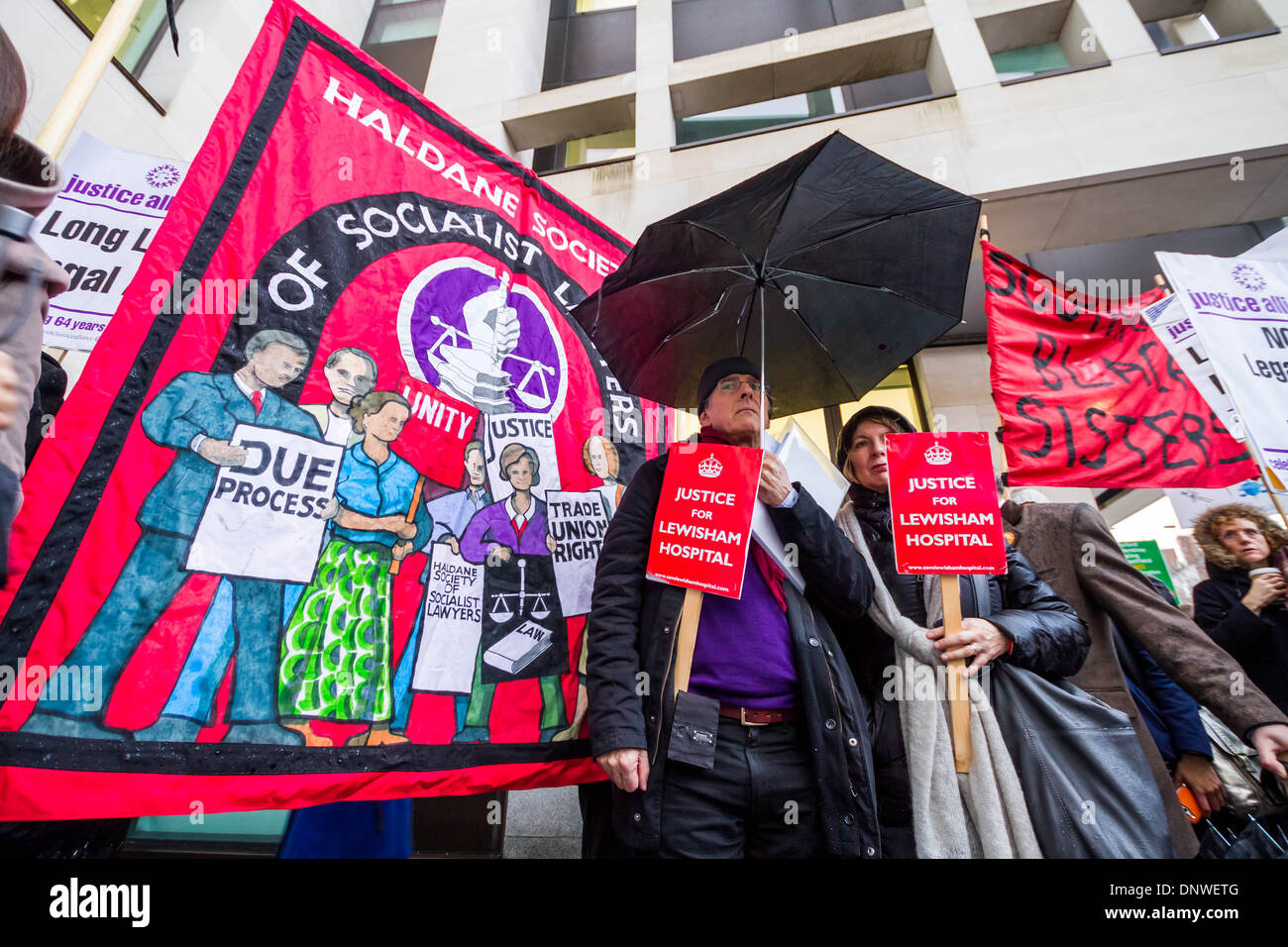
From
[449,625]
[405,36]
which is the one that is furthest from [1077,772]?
[405,36]

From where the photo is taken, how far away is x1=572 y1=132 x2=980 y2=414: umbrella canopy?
2480 millimetres

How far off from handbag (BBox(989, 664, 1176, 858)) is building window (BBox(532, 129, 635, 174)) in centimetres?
886

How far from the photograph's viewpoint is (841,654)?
1.90m

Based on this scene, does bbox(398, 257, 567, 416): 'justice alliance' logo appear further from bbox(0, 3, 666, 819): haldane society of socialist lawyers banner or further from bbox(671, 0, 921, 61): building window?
bbox(671, 0, 921, 61): building window

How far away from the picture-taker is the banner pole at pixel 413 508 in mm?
1914

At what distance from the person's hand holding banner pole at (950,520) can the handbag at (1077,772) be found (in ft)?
0.61

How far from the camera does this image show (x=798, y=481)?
2.07m

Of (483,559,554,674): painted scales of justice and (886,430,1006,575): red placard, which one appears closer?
(886,430,1006,575): red placard

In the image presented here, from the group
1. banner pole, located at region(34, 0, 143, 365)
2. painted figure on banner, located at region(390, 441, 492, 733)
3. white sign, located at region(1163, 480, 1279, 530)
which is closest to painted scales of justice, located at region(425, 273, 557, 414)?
painted figure on banner, located at region(390, 441, 492, 733)

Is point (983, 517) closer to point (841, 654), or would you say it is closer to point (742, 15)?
point (841, 654)

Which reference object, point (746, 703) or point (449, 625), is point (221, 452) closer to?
point (449, 625)

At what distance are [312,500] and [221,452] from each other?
28cm

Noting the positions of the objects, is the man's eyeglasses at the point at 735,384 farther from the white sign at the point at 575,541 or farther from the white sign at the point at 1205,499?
the white sign at the point at 1205,499

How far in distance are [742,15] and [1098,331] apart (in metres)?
7.82
